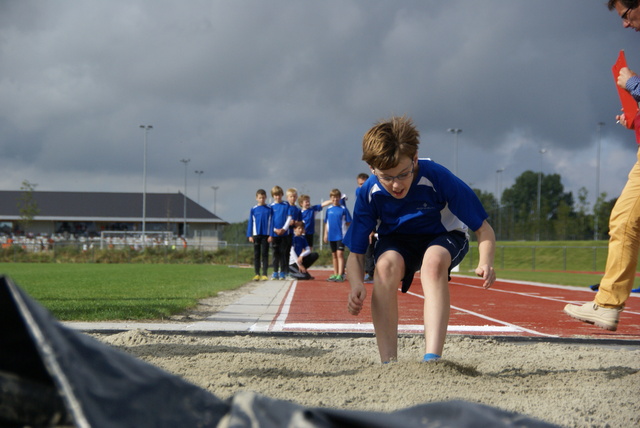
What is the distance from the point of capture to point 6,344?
4.39 ft

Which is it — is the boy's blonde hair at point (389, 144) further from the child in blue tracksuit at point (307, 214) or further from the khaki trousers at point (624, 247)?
the child in blue tracksuit at point (307, 214)

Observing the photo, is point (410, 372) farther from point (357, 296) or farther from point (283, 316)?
point (283, 316)

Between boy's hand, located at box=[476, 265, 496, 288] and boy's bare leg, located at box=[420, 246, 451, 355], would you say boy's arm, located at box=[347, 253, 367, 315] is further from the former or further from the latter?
boy's hand, located at box=[476, 265, 496, 288]

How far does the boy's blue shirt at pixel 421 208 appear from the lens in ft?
11.7

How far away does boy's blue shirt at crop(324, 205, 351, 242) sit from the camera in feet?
47.6

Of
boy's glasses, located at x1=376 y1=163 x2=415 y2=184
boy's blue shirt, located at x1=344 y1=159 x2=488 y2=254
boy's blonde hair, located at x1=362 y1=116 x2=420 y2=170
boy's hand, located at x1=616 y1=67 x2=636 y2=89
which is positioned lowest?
boy's blue shirt, located at x1=344 y1=159 x2=488 y2=254

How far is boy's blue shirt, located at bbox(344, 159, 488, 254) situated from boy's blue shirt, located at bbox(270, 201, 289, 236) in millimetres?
10938

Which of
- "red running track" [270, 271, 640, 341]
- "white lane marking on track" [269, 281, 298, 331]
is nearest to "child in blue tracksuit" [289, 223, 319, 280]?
"red running track" [270, 271, 640, 341]

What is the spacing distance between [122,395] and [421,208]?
259 cm

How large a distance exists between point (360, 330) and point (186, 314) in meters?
2.32

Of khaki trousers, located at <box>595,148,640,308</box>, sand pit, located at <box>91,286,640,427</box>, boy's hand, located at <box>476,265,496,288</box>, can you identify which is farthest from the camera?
Answer: khaki trousers, located at <box>595,148,640,308</box>

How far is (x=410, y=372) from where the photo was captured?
120 inches

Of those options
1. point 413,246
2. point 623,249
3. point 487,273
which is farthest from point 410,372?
point 623,249

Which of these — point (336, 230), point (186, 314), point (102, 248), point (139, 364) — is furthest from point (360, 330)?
point (102, 248)
